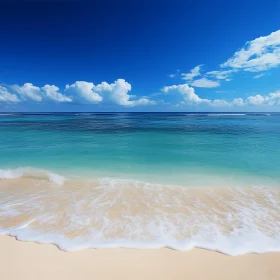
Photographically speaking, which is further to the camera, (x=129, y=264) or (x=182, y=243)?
(x=182, y=243)

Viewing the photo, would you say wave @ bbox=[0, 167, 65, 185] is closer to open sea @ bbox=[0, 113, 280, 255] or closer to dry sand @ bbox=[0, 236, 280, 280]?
open sea @ bbox=[0, 113, 280, 255]

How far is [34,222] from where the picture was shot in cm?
415

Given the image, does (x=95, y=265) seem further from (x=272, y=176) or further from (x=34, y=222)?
(x=272, y=176)

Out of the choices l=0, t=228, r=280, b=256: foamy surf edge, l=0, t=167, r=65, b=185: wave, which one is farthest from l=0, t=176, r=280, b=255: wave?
l=0, t=167, r=65, b=185: wave

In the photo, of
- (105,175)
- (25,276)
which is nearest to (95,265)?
(25,276)

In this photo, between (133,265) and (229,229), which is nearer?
(133,265)

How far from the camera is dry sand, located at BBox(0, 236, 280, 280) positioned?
277 centimetres

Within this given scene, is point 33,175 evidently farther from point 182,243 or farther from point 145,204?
point 182,243

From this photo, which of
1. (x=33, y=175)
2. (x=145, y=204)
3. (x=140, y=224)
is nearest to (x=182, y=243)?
(x=140, y=224)

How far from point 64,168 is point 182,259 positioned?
741 cm

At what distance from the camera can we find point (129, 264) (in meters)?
2.97

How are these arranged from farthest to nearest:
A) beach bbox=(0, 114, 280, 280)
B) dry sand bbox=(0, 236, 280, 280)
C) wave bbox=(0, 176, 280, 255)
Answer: wave bbox=(0, 176, 280, 255) < beach bbox=(0, 114, 280, 280) < dry sand bbox=(0, 236, 280, 280)

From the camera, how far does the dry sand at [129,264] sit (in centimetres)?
277

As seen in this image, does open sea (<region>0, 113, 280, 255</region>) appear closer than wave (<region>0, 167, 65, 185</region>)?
Yes
